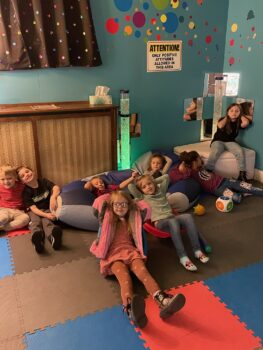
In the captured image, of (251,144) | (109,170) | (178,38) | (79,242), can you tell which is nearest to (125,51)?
(178,38)

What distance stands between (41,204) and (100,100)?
1.30 metres

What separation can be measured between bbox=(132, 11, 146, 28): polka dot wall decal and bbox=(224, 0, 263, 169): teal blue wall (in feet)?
3.87

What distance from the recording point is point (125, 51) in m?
3.74

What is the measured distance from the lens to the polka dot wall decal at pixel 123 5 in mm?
3525

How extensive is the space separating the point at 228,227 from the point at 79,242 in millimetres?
1299

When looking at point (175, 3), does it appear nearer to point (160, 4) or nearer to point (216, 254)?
point (160, 4)

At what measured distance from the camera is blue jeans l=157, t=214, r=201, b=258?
2455 mm

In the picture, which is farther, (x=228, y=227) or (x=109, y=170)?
(x=109, y=170)

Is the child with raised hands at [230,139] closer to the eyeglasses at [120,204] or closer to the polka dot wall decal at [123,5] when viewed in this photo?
the polka dot wall decal at [123,5]

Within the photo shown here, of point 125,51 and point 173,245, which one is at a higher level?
point 125,51

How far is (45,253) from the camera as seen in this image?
8.45ft

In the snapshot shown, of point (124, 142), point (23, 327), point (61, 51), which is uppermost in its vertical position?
point (61, 51)

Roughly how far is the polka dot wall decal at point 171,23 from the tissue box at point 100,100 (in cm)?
108

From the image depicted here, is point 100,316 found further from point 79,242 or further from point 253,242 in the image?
point 253,242
